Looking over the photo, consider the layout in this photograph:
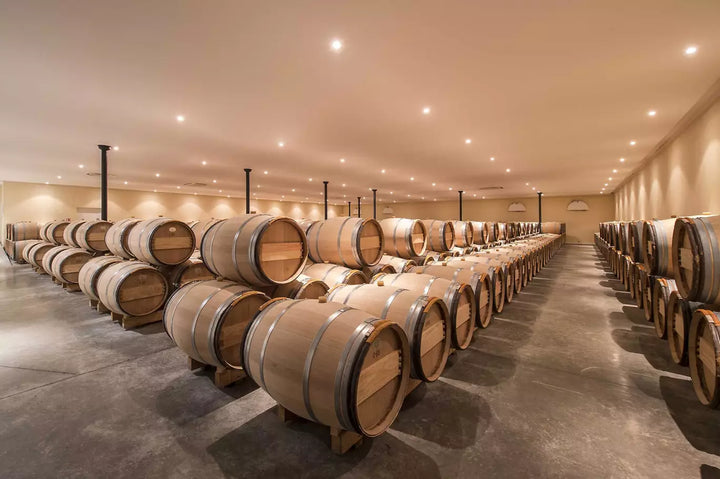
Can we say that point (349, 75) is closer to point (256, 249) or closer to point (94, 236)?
point (256, 249)

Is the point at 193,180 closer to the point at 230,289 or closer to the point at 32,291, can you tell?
the point at 32,291

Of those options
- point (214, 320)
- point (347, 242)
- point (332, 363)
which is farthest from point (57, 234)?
point (332, 363)

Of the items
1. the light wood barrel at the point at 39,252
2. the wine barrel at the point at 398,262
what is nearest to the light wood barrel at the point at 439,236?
the wine barrel at the point at 398,262

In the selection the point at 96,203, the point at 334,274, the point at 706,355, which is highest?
the point at 96,203

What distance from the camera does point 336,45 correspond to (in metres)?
3.94

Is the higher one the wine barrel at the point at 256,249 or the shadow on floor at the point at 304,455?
the wine barrel at the point at 256,249

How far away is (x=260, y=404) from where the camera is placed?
287cm

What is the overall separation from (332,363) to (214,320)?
5.57 ft

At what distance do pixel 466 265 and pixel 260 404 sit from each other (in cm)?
352

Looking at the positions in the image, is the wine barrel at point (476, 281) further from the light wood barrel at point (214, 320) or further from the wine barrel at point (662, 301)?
the light wood barrel at point (214, 320)

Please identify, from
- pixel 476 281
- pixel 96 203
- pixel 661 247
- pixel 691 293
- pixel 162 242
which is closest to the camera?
pixel 691 293

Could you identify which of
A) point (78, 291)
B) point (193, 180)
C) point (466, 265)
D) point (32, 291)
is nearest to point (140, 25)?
point (466, 265)

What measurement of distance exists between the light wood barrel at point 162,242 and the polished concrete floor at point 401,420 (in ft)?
4.79

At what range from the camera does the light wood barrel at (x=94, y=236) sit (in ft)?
24.3
